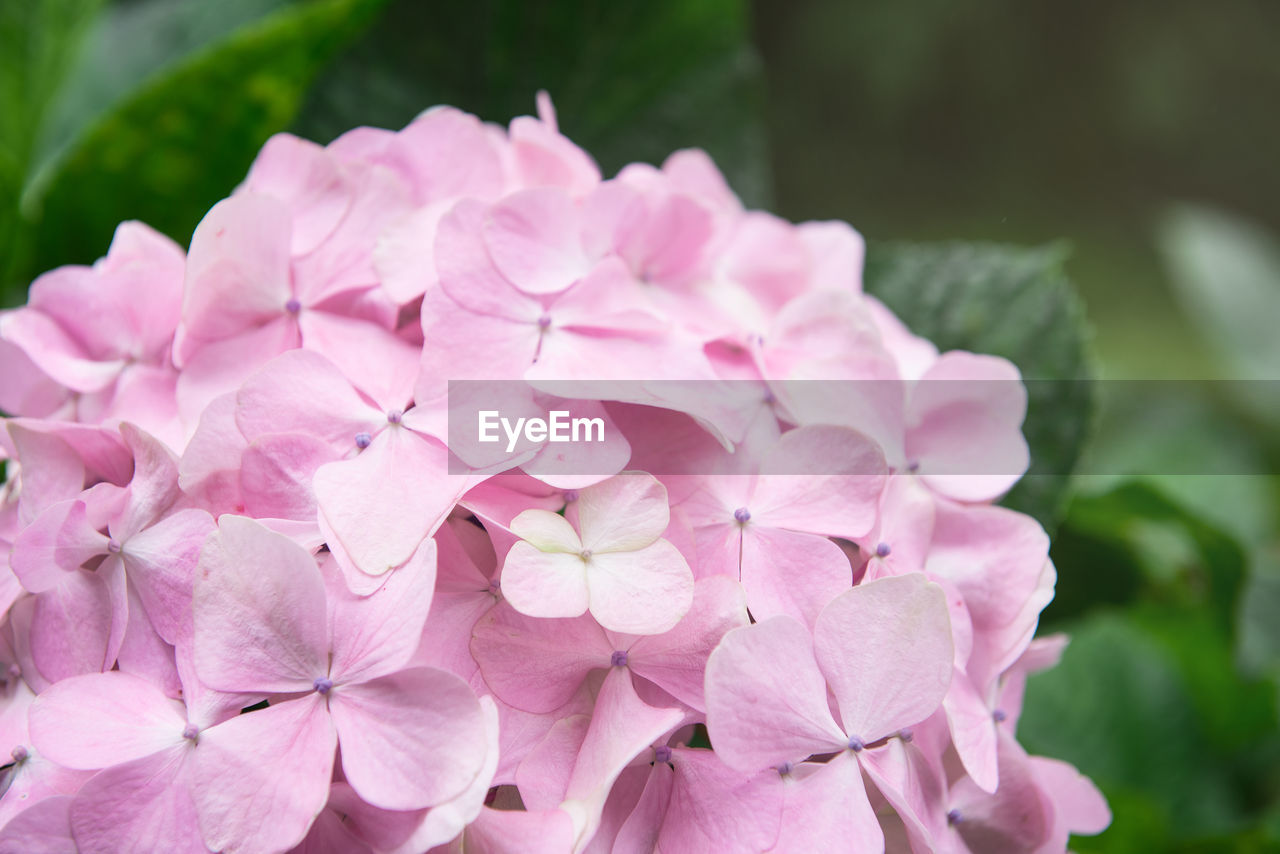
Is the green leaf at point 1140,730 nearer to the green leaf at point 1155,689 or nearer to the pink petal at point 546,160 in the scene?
the green leaf at point 1155,689

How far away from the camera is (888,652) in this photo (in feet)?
0.71

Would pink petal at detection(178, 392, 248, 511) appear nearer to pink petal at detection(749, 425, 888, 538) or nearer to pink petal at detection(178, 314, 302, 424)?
pink petal at detection(178, 314, 302, 424)

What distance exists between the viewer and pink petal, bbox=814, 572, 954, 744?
8.4 inches

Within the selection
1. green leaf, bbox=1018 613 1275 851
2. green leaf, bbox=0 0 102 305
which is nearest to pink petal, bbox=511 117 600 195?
green leaf, bbox=0 0 102 305

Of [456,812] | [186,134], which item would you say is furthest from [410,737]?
[186,134]

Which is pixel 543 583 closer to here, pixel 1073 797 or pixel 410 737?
pixel 410 737

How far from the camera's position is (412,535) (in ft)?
0.67

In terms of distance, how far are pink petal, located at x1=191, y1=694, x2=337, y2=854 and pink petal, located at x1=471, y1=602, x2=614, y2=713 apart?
4cm

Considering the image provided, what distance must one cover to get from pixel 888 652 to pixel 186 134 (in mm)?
346

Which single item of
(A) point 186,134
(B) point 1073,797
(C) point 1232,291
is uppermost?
(A) point 186,134

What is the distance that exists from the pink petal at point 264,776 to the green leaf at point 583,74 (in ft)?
0.97

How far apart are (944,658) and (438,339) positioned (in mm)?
138

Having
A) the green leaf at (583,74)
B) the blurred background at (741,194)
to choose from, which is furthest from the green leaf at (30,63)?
the green leaf at (583,74)

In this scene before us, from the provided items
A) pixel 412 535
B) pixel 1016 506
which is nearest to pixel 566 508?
pixel 412 535
